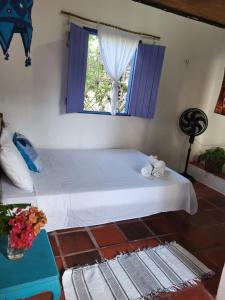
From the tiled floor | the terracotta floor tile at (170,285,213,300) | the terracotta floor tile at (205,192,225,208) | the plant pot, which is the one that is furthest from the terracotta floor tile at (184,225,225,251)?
the plant pot

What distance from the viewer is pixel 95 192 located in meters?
2.35

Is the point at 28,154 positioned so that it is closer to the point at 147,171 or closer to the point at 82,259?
the point at 82,259

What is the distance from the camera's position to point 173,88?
4.14 meters

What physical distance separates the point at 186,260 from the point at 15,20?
2.38 metres

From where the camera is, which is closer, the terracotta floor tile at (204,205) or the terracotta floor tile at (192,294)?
the terracotta floor tile at (192,294)

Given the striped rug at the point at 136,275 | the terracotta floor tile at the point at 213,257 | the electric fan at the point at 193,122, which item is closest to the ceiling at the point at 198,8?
the electric fan at the point at 193,122

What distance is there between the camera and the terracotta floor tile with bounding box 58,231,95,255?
7.37 feet

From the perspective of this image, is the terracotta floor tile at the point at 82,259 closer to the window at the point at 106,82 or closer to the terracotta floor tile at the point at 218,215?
the terracotta floor tile at the point at 218,215

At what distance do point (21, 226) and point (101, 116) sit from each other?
104 inches

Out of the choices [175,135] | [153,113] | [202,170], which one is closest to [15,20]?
[153,113]

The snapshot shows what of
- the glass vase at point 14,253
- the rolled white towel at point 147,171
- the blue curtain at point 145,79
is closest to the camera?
the glass vase at point 14,253

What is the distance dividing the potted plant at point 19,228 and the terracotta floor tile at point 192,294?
1.22 m

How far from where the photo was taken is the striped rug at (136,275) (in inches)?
71.5

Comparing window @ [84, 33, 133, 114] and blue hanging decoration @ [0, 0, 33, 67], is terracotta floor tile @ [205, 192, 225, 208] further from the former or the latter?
blue hanging decoration @ [0, 0, 33, 67]
